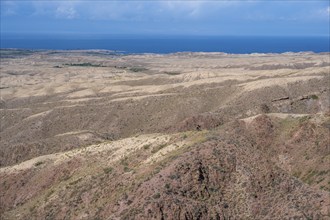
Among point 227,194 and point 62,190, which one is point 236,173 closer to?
point 227,194

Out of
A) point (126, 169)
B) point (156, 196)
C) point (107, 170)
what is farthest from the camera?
point (107, 170)

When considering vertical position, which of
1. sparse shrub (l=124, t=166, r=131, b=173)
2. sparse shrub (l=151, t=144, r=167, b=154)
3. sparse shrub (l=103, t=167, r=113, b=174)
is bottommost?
sparse shrub (l=103, t=167, r=113, b=174)

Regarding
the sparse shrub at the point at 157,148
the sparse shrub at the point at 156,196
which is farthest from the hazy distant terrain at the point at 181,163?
the sparse shrub at the point at 157,148

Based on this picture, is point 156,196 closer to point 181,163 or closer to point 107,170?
point 181,163

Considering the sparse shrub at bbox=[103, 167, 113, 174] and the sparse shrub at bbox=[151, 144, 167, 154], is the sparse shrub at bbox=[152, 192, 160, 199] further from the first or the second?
the sparse shrub at bbox=[151, 144, 167, 154]

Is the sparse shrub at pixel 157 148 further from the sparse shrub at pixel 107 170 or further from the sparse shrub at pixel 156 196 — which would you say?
the sparse shrub at pixel 156 196

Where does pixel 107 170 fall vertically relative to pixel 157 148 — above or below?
below

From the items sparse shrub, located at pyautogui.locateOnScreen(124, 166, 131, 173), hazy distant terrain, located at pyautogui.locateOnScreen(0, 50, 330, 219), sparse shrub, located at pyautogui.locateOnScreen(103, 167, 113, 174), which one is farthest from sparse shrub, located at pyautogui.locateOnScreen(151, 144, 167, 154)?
sparse shrub, located at pyautogui.locateOnScreen(103, 167, 113, 174)

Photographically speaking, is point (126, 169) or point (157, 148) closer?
point (126, 169)

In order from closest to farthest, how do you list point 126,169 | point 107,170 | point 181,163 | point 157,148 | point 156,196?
point 156,196 → point 181,163 → point 126,169 → point 107,170 → point 157,148

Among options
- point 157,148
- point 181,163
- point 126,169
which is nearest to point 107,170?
point 126,169

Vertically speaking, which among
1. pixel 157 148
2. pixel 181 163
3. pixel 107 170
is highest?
pixel 181 163
